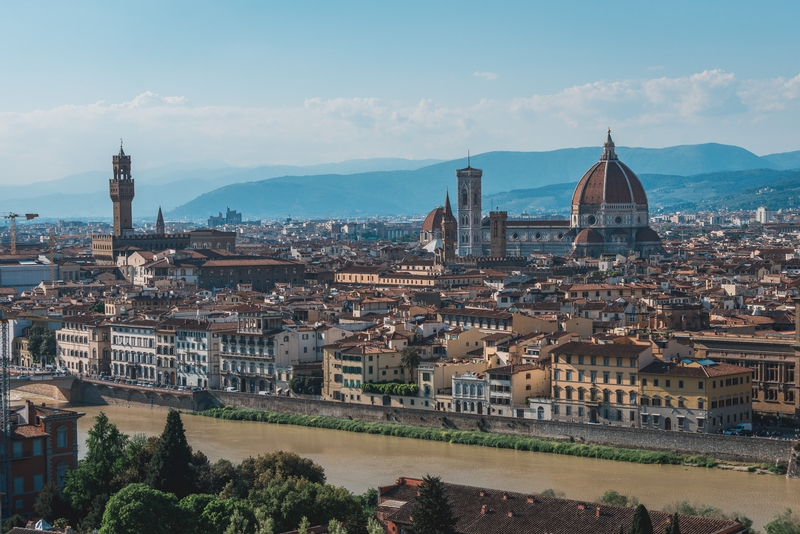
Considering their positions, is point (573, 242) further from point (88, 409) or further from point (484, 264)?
point (88, 409)

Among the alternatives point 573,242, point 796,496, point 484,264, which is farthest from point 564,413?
point 573,242

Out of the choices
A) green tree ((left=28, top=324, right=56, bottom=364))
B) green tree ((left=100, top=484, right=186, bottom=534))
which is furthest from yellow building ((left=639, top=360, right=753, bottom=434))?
green tree ((left=28, top=324, right=56, bottom=364))

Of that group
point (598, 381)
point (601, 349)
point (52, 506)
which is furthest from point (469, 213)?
point (52, 506)

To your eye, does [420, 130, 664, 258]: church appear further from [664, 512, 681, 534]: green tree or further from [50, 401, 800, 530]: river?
[664, 512, 681, 534]: green tree

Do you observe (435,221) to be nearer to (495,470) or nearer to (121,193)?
(121,193)

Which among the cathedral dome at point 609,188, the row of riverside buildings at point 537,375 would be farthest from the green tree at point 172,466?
the cathedral dome at point 609,188

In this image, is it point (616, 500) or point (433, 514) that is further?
point (616, 500)

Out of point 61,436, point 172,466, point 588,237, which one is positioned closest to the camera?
point 172,466
